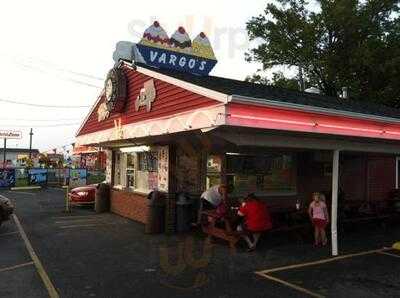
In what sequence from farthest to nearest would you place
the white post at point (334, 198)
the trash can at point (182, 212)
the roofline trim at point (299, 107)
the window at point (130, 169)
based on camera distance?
the window at point (130, 169)
the trash can at point (182, 212)
the white post at point (334, 198)
the roofline trim at point (299, 107)

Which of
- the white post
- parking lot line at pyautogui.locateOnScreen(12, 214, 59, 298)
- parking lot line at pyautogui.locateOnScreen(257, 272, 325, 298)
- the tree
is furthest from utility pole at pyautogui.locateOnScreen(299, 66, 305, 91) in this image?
parking lot line at pyautogui.locateOnScreen(257, 272, 325, 298)

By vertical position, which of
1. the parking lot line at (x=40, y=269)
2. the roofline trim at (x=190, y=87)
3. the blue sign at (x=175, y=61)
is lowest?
the parking lot line at (x=40, y=269)

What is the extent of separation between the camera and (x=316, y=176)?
1631cm

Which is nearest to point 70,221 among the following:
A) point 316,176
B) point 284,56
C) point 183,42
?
point 183,42

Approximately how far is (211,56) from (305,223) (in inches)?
248

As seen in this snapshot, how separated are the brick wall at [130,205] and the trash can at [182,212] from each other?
1.73 meters

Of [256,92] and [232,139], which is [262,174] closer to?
[256,92]

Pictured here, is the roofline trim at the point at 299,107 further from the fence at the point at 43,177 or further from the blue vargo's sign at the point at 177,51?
the fence at the point at 43,177

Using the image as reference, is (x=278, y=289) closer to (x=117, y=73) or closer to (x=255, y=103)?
(x=255, y=103)

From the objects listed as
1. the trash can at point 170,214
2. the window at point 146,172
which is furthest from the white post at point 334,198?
the window at point 146,172

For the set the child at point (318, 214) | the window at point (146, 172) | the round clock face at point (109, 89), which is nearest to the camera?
the child at point (318, 214)

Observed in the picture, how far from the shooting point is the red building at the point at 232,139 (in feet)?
33.7

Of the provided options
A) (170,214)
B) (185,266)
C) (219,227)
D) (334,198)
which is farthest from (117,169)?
(334,198)

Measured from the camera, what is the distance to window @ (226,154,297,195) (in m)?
14.5
